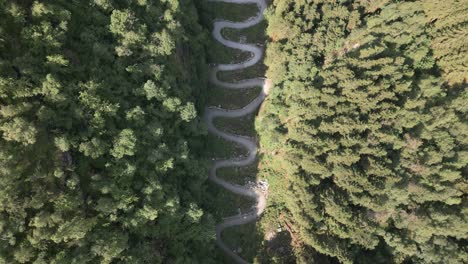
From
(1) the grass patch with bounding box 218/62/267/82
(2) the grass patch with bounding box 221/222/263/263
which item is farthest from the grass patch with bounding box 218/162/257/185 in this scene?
(1) the grass patch with bounding box 218/62/267/82

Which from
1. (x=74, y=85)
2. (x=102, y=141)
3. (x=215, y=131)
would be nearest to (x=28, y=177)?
(x=102, y=141)

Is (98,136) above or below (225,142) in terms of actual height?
above

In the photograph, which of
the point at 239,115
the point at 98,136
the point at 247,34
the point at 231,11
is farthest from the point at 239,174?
the point at 231,11

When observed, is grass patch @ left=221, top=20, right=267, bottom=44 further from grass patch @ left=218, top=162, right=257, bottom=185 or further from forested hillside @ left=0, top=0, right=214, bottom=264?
grass patch @ left=218, top=162, right=257, bottom=185

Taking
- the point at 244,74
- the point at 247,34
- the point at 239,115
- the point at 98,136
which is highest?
the point at 247,34

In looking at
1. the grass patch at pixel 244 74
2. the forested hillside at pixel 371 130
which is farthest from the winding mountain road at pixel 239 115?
the forested hillside at pixel 371 130

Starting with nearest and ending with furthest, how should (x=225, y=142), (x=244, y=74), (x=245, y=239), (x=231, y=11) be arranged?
1. (x=245, y=239)
2. (x=225, y=142)
3. (x=244, y=74)
4. (x=231, y=11)

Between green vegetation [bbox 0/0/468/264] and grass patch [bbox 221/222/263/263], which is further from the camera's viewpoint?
grass patch [bbox 221/222/263/263]

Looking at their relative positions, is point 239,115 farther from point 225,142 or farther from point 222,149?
point 222,149
